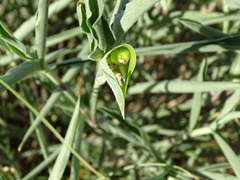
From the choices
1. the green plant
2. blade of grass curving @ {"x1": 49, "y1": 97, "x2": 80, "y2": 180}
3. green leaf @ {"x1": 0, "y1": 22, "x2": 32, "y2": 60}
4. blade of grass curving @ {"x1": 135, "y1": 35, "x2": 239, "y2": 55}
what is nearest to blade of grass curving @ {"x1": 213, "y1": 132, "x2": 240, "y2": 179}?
the green plant

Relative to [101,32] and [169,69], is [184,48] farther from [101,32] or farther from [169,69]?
[169,69]

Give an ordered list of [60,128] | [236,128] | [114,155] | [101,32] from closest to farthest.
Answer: [101,32] → [236,128] → [114,155] → [60,128]

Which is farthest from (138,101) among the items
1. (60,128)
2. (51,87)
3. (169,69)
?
(51,87)

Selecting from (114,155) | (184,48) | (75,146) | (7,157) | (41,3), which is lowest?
(114,155)

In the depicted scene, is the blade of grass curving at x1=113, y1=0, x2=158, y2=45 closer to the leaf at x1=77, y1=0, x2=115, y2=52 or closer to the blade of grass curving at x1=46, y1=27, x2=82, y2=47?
the leaf at x1=77, y1=0, x2=115, y2=52

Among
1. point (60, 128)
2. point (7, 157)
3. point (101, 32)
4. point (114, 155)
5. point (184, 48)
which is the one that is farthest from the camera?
point (60, 128)

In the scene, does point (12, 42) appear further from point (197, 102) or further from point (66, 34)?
point (197, 102)
